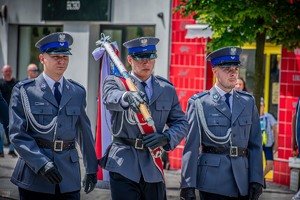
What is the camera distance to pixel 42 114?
6.31 metres

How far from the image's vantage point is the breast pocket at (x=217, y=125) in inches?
263

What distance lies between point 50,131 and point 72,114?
0.26 metres

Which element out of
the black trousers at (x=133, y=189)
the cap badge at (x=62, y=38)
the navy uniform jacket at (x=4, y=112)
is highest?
the cap badge at (x=62, y=38)

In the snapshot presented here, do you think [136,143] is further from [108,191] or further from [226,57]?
[108,191]

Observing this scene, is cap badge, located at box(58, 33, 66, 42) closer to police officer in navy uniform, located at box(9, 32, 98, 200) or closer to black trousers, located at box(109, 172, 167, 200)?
police officer in navy uniform, located at box(9, 32, 98, 200)

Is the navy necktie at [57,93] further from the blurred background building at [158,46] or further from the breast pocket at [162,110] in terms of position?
the blurred background building at [158,46]

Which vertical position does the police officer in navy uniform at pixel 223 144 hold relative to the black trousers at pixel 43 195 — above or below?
above

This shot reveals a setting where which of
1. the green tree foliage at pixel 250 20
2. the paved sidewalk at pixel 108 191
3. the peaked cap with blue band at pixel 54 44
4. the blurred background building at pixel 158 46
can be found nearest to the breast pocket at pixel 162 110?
the peaked cap with blue band at pixel 54 44

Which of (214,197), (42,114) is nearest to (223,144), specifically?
(214,197)

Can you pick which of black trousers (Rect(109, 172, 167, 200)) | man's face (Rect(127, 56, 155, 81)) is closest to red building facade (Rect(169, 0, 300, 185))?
man's face (Rect(127, 56, 155, 81))

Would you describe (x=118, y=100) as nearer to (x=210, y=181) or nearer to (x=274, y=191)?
(x=210, y=181)

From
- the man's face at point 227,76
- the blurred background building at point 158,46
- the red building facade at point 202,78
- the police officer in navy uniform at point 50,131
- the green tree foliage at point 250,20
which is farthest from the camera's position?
the blurred background building at point 158,46

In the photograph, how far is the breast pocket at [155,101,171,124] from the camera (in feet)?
21.3

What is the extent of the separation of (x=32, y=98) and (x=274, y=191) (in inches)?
293
